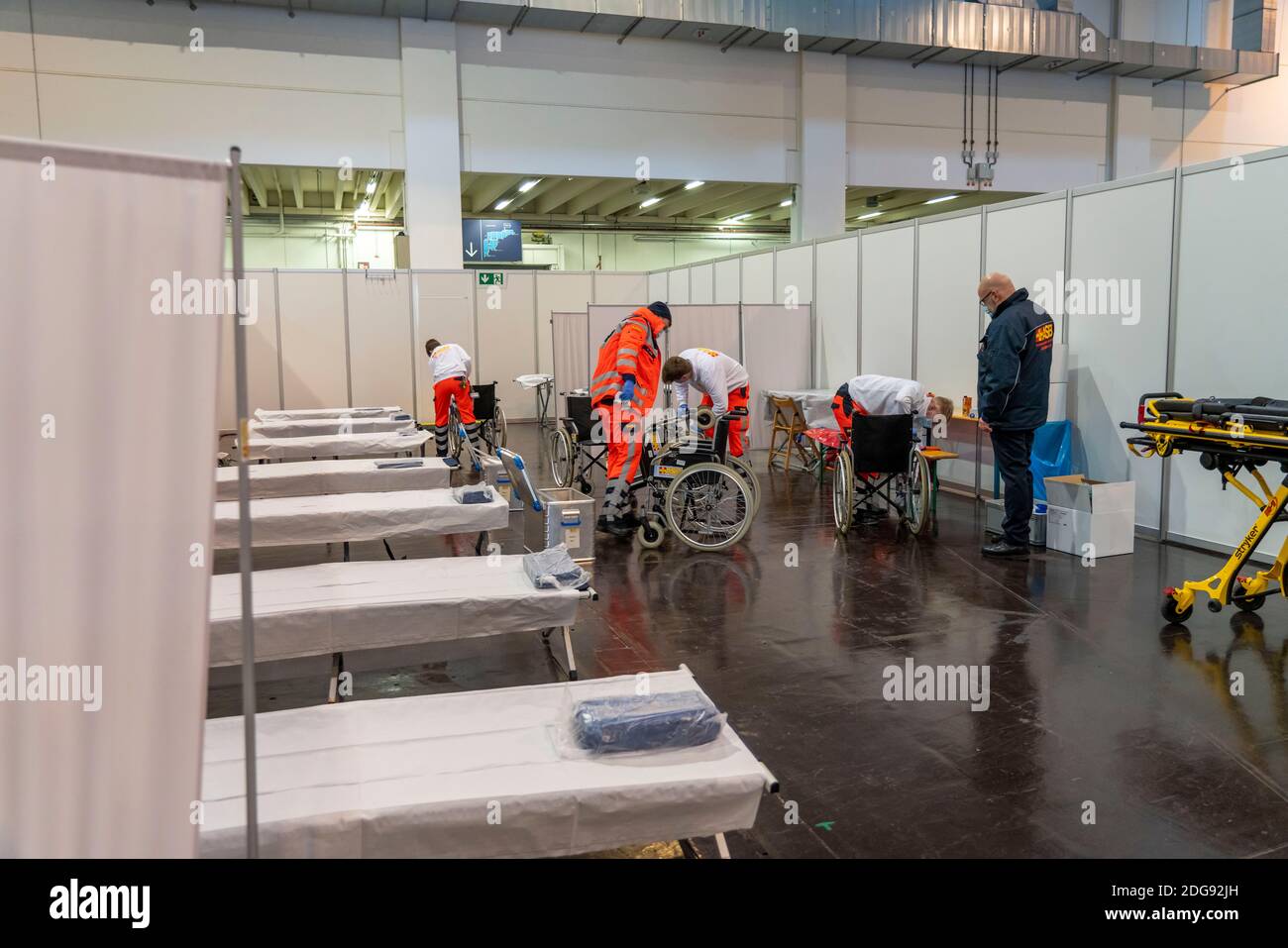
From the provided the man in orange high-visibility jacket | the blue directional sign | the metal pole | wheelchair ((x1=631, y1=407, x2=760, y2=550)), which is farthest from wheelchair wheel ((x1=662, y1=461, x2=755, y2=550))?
the blue directional sign

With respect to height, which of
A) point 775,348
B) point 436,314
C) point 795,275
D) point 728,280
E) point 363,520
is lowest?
point 363,520

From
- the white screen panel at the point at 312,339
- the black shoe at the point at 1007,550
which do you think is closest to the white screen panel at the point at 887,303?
the black shoe at the point at 1007,550

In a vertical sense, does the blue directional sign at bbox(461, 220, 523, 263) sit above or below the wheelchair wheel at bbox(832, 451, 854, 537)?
above

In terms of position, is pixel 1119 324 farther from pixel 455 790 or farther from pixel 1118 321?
pixel 455 790

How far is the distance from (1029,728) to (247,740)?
9.06 feet

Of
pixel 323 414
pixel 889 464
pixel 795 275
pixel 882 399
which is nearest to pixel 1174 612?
pixel 889 464

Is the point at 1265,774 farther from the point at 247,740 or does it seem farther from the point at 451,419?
the point at 451,419

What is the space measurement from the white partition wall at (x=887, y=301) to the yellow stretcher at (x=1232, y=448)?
14.3 ft

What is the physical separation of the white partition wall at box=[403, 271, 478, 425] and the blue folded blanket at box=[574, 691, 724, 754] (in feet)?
36.5

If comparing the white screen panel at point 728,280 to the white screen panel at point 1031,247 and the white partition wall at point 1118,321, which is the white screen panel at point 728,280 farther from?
the white partition wall at point 1118,321

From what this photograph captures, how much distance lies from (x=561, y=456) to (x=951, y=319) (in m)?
3.64

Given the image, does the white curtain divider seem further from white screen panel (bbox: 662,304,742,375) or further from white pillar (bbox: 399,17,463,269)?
white pillar (bbox: 399,17,463,269)

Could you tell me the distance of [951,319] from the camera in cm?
830

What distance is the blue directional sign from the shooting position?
14250 mm
